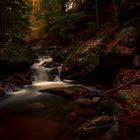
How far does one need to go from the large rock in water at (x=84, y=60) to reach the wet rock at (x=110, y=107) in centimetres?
461

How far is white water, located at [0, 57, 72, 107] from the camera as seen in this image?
11.5 meters

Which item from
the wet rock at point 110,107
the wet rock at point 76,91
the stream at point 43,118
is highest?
the wet rock at point 76,91

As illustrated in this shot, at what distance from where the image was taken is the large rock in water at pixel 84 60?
45.0ft

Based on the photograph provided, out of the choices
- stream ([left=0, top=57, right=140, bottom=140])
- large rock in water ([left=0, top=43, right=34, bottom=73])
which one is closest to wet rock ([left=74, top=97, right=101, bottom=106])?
stream ([left=0, top=57, right=140, bottom=140])

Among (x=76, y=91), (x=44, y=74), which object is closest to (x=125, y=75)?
(x=76, y=91)

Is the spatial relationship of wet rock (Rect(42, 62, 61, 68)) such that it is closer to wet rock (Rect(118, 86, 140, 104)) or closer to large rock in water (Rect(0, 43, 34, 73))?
large rock in water (Rect(0, 43, 34, 73))

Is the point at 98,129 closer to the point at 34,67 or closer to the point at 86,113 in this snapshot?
the point at 86,113

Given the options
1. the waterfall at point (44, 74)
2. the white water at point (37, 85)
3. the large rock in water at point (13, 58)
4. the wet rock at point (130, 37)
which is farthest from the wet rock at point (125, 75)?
the large rock in water at point (13, 58)

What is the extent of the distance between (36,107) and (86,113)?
2627 mm

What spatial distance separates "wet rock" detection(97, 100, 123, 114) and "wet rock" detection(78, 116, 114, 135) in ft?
3.12

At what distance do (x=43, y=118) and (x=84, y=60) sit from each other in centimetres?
632

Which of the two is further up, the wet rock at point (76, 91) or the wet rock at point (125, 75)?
the wet rock at point (125, 75)

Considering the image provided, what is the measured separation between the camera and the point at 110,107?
901 cm

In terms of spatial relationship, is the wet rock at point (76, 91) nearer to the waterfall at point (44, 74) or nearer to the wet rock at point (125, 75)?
the wet rock at point (125, 75)
